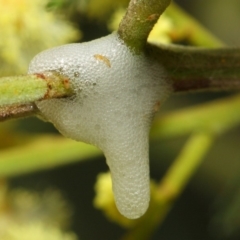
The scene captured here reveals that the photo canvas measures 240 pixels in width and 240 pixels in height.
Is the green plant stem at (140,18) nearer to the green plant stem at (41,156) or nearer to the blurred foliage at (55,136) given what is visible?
the blurred foliage at (55,136)

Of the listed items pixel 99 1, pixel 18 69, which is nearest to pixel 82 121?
pixel 18 69

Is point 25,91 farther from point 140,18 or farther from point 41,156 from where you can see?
point 41,156

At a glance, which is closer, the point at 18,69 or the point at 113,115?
the point at 113,115

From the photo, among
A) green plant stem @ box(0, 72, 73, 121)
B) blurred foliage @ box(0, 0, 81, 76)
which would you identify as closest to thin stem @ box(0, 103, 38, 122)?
green plant stem @ box(0, 72, 73, 121)

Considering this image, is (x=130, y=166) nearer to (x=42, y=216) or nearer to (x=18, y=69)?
(x=18, y=69)

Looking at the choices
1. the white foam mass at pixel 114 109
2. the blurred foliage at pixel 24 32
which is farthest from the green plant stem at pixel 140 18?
the blurred foliage at pixel 24 32

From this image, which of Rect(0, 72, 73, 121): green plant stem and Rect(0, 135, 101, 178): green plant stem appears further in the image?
Rect(0, 135, 101, 178): green plant stem

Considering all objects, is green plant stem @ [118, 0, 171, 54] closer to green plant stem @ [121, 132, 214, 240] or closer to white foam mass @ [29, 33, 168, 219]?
white foam mass @ [29, 33, 168, 219]

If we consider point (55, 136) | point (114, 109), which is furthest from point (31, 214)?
point (114, 109)
